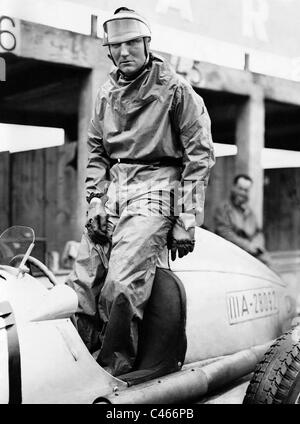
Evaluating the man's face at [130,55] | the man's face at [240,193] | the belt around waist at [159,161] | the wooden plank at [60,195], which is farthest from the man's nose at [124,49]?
the man's face at [240,193]

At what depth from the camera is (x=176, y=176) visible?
7.26ft

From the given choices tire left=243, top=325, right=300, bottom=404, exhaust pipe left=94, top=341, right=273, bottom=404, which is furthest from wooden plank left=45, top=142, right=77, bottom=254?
tire left=243, top=325, right=300, bottom=404

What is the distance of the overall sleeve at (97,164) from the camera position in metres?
2.34

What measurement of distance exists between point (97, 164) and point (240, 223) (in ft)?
3.86

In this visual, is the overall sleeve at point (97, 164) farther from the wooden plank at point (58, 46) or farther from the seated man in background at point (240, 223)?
the seated man in background at point (240, 223)

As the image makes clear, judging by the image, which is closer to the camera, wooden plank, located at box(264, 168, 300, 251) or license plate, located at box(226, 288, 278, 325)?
license plate, located at box(226, 288, 278, 325)

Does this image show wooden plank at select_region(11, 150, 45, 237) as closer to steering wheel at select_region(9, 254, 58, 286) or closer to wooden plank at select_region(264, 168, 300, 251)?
steering wheel at select_region(9, 254, 58, 286)

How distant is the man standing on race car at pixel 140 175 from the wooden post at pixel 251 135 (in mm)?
928

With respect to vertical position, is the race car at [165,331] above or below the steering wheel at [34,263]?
below

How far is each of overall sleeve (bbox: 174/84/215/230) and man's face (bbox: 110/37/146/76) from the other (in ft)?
0.55

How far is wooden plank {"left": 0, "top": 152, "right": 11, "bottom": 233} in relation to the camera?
260cm

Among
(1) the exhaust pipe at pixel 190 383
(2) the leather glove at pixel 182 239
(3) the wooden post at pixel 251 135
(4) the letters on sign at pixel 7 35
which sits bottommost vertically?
(1) the exhaust pipe at pixel 190 383

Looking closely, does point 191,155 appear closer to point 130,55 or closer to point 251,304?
point 130,55
